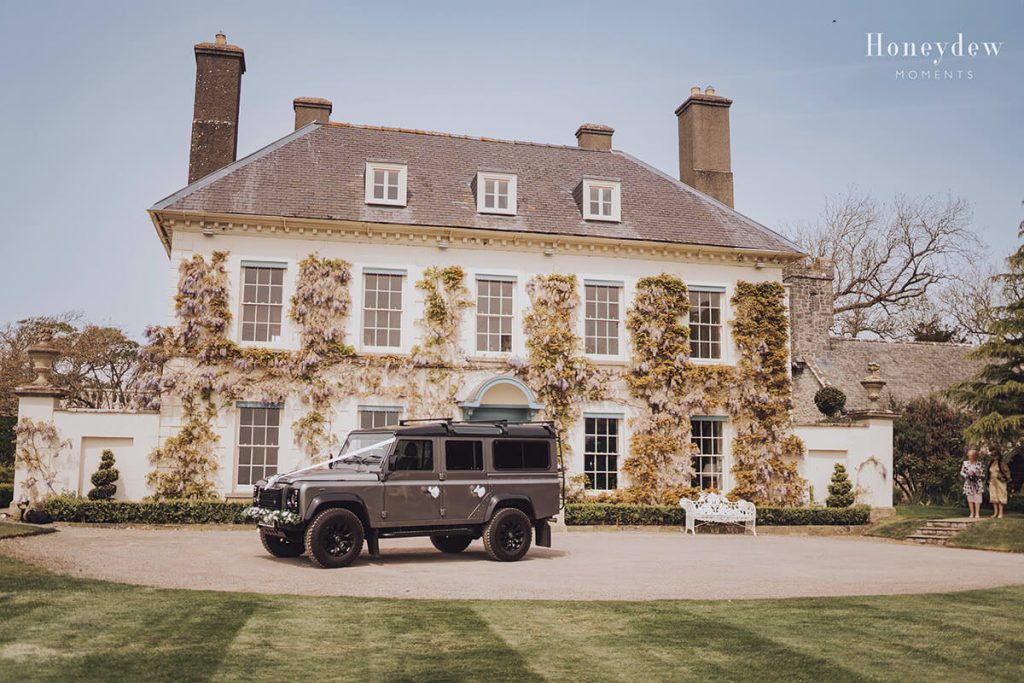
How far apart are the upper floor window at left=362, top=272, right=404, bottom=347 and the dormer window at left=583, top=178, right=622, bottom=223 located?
213 inches

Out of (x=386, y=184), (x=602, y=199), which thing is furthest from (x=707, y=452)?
(x=386, y=184)

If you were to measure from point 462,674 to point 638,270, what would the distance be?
697 inches

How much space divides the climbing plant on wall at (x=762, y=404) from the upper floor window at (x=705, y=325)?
45 cm

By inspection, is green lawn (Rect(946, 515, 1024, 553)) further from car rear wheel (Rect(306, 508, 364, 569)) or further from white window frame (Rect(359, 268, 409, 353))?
car rear wheel (Rect(306, 508, 364, 569))

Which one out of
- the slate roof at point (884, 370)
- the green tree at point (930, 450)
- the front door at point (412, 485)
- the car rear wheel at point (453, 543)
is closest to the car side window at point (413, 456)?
the front door at point (412, 485)

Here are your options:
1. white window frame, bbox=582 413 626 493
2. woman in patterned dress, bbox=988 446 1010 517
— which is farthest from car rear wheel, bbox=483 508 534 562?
woman in patterned dress, bbox=988 446 1010 517

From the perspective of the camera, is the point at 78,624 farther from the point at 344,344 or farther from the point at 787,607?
the point at 344,344

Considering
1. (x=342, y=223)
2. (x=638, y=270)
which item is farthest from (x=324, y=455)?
(x=638, y=270)

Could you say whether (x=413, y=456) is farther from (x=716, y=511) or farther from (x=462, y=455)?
(x=716, y=511)

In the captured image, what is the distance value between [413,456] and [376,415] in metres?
8.69

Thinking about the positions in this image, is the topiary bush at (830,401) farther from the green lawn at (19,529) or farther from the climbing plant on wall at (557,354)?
the green lawn at (19,529)

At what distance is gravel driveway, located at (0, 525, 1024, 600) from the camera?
407 inches

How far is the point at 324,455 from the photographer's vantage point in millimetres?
20312

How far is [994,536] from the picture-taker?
18.2 metres
